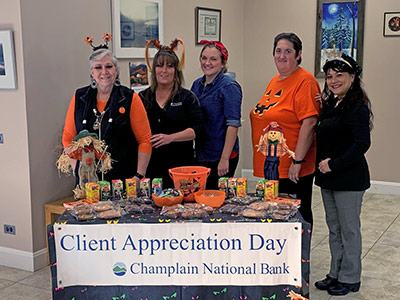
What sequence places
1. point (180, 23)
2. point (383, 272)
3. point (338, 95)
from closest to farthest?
point (338, 95), point (383, 272), point (180, 23)

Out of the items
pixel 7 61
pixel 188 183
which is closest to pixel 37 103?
pixel 7 61

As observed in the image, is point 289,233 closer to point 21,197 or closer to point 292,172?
point 292,172

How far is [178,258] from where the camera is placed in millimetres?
2299

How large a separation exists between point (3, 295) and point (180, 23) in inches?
123

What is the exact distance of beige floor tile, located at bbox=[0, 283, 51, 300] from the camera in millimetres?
3230

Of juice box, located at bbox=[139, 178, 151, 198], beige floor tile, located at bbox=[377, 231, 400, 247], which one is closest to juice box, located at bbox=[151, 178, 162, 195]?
juice box, located at bbox=[139, 178, 151, 198]

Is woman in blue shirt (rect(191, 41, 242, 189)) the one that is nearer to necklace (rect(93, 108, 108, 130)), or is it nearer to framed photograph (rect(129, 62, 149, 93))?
necklace (rect(93, 108, 108, 130))

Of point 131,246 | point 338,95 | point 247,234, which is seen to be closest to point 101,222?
point 131,246

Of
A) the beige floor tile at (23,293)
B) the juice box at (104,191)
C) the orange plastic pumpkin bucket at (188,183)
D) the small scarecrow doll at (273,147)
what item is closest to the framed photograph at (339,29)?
the small scarecrow doll at (273,147)

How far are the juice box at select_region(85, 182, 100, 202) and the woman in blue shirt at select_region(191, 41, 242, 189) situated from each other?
1.08m

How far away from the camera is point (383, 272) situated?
11.7ft

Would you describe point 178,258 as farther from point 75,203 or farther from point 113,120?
point 113,120

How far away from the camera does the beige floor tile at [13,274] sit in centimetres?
354

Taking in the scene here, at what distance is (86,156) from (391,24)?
4177 millimetres
